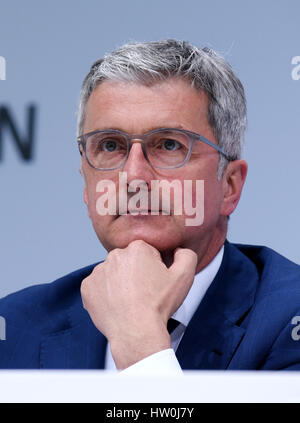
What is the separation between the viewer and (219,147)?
5.34 feet

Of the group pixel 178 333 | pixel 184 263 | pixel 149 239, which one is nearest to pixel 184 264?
pixel 184 263

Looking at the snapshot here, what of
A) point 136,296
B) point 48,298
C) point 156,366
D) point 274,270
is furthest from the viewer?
point 48,298

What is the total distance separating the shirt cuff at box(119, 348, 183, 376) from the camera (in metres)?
1.25

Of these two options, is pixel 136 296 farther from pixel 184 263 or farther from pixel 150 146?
pixel 150 146

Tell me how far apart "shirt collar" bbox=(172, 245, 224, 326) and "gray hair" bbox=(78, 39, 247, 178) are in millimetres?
263

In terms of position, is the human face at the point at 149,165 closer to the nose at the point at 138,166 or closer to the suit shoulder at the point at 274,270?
the nose at the point at 138,166

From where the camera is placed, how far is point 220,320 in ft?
5.09

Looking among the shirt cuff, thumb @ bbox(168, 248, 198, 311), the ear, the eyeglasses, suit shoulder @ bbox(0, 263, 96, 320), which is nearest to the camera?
the shirt cuff

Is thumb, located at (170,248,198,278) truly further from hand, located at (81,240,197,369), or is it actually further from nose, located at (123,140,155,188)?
nose, located at (123,140,155,188)

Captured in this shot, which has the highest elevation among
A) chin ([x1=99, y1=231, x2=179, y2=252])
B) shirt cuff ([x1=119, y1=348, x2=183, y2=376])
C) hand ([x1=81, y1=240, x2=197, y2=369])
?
chin ([x1=99, y1=231, x2=179, y2=252])
